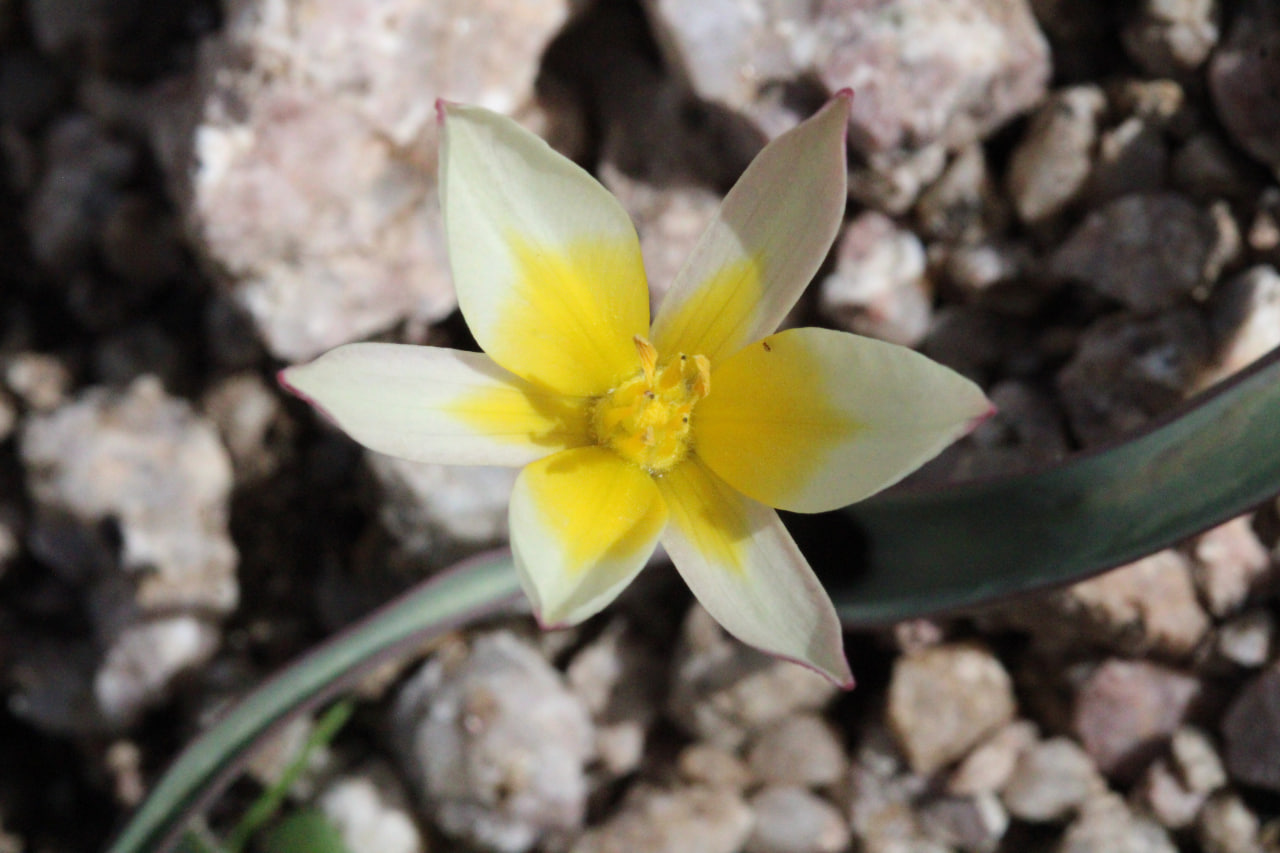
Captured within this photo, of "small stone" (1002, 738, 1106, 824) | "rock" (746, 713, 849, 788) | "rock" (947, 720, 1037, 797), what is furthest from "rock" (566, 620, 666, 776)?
"small stone" (1002, 738, 1106, 824)

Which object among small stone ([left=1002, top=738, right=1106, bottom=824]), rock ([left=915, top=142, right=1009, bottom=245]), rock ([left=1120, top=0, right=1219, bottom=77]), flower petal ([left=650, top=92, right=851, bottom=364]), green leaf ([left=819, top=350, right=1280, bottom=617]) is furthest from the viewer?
rock ([left=915, top=142, right=1009, bottom=245])

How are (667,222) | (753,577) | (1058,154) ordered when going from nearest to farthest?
(753,577) → (1058,154) → (667,222)

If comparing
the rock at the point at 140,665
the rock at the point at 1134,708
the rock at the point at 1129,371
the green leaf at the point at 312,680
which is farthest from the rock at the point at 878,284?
the rock at the point at 140,665

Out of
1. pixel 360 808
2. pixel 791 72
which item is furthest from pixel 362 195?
pixel 360 808

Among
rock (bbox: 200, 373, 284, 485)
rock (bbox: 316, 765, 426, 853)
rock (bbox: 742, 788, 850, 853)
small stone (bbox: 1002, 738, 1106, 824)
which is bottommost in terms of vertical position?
rock (bbox: 316, 765, 426, 853)

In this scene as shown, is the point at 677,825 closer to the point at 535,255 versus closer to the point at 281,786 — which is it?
the point at 281,786

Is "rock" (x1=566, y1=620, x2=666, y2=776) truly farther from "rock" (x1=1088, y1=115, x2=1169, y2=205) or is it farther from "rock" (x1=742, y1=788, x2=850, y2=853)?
"rock" (x1=1088, y1=115, x2=1169, y2=205)

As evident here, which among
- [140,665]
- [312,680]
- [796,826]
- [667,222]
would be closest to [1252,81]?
[667,222]

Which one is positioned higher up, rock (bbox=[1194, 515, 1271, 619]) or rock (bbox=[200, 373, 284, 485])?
rock (bbox=[1194, 515, 1271, 619])
